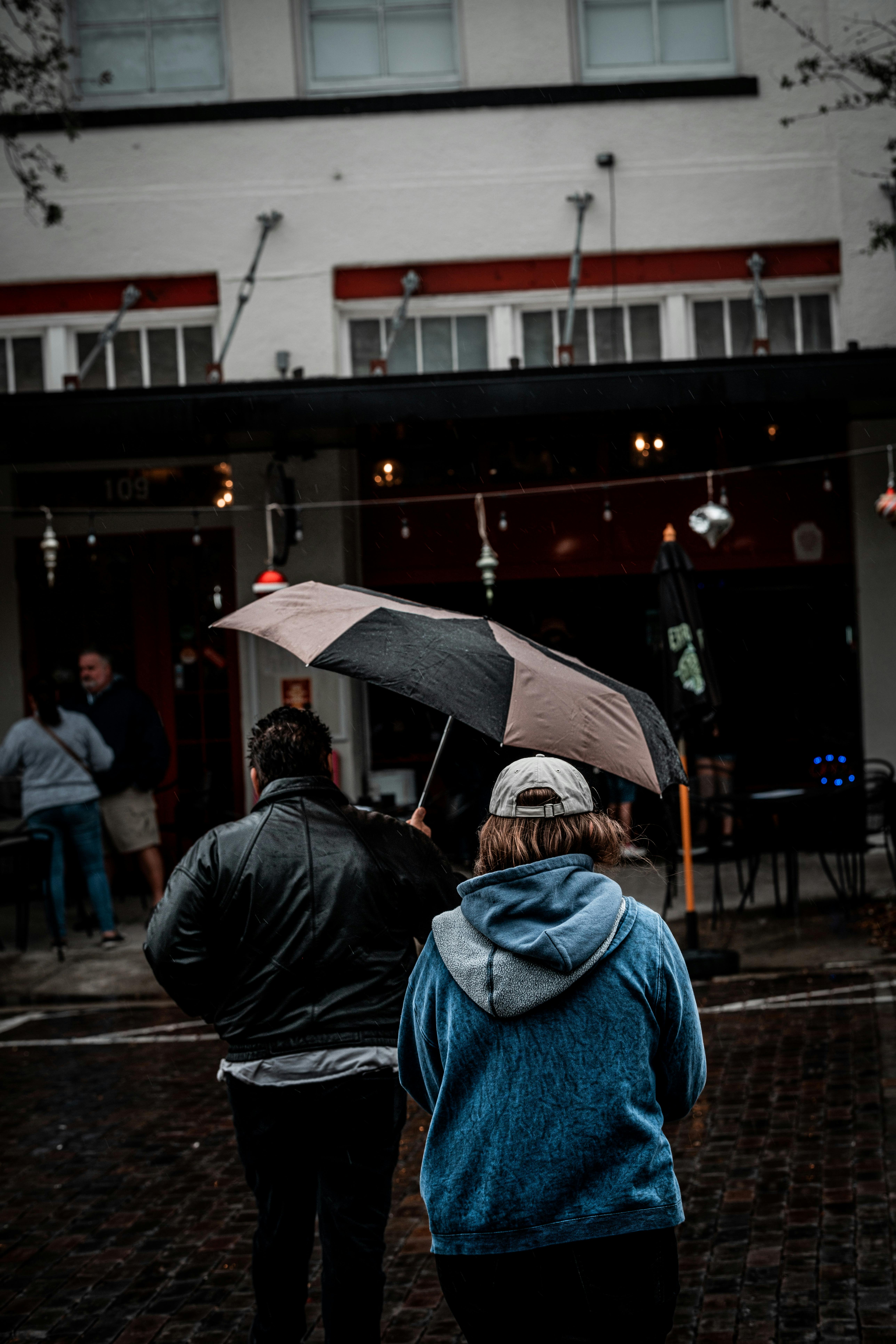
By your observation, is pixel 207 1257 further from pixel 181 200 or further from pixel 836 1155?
pixel 181 200

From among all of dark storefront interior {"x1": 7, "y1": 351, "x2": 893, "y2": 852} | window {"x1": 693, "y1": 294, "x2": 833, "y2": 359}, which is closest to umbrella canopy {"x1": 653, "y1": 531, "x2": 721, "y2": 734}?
dark storefront interior {"x1": 7, "y1": 351, "x2": 893, "y2": 852}

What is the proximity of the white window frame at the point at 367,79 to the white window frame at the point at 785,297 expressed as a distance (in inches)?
126

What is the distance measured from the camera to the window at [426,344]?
45.5 ft

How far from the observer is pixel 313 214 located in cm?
1362

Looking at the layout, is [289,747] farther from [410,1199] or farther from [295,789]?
[410,1199]

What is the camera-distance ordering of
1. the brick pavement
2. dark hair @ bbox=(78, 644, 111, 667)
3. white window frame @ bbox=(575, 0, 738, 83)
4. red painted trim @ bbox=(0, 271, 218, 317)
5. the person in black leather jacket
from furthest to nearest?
white window frame @ bbox=(575, 0, 738, 83) < red painted trim @ bbox=(0, 271, 218, 317) < dark hair @ bbox=(78, 644, 111, 667) < the brick pavement < the person in black leather jacket

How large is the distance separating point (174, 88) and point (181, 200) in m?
1.26

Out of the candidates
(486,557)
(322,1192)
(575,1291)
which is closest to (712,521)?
(486,557)

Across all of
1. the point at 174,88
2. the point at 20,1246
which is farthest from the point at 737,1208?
the point at 174,88

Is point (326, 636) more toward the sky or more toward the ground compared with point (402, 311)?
more toward the ground

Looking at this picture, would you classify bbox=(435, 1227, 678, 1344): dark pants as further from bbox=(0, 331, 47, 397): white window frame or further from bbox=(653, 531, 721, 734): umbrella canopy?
bbox=(0, 331, 47, 397): white window frame

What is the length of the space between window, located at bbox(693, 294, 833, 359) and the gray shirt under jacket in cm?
710

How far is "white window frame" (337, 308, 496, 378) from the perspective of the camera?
13.8 metres

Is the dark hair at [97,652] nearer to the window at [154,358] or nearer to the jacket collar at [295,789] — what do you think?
the window at [154,358]
